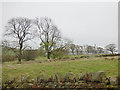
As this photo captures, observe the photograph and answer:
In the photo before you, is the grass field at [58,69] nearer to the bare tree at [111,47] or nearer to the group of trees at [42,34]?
the group of trees at [42,34]

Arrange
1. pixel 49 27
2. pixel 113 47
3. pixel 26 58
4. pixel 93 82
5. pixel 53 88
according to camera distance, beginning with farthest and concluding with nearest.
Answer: pixel 113 47 → pixel 49 27 → pixel 26 58 → pixel 93 82 → pixel 53 88

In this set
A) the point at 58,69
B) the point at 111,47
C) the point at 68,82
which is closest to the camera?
the point at 68,82

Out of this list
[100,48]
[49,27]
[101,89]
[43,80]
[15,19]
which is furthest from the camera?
[100,48]

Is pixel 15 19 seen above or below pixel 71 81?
above

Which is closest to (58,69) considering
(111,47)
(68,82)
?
(68,82)

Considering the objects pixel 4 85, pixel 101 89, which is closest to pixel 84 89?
pixel 101 89

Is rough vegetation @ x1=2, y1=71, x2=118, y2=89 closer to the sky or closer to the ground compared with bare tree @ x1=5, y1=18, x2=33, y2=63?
closer to the ground

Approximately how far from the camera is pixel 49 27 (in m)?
19.5

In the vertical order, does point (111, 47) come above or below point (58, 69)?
above

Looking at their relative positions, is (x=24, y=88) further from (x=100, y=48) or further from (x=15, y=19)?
(x=100, y=48)

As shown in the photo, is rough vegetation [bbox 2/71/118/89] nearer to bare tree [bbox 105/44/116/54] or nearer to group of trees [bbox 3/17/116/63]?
group of trees [bbox 3/17/116/63]

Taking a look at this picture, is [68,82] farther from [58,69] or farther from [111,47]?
[111,47]

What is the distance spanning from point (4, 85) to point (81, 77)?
3274mm

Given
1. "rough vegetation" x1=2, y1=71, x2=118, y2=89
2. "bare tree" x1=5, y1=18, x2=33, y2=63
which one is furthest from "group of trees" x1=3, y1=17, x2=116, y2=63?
"rough vegetation" x1=2, y1=71, x2=118, y2=89
